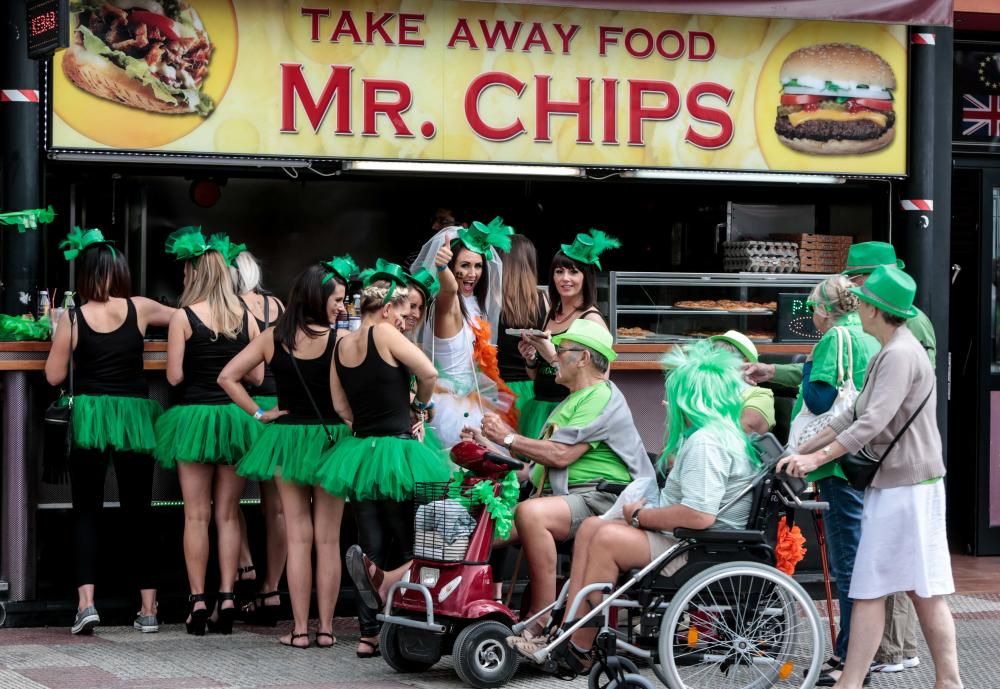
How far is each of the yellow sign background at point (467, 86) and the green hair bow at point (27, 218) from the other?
541 mm

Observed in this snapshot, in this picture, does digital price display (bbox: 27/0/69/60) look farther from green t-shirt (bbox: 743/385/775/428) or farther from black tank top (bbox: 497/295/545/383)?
green t-shirt (bbox: 743/385/775/428)

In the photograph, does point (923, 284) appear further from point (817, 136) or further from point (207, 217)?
point (207, 217)

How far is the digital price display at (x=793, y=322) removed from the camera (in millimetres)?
10094

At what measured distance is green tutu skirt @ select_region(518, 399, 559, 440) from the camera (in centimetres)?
807

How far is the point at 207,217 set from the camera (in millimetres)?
11750

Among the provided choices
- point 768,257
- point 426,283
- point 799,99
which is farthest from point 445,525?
point 768,257

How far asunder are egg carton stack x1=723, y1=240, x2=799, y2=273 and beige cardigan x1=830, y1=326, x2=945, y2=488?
4.89m

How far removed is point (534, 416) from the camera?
320 inches

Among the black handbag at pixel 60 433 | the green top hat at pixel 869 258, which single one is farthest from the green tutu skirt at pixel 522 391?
the black handbag at pixel 60 433

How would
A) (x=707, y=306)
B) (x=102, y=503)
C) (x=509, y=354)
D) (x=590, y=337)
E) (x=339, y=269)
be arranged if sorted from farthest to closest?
(x=707, y=306) → (x=509, y=354) → (x=102, y=503) → (x=339, y=269) → (x=590, y=337)

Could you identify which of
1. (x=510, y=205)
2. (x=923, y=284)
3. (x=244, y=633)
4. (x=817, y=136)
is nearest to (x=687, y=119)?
(x=817, y=136)

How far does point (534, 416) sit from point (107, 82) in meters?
3.11

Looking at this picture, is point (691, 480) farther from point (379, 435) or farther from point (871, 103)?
point (871, 103)

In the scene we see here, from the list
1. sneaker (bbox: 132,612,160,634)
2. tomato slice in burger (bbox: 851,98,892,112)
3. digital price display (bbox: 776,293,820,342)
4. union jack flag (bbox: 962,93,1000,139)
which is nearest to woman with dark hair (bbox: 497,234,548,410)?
sneaker (bbox: 132,612,160,634)
